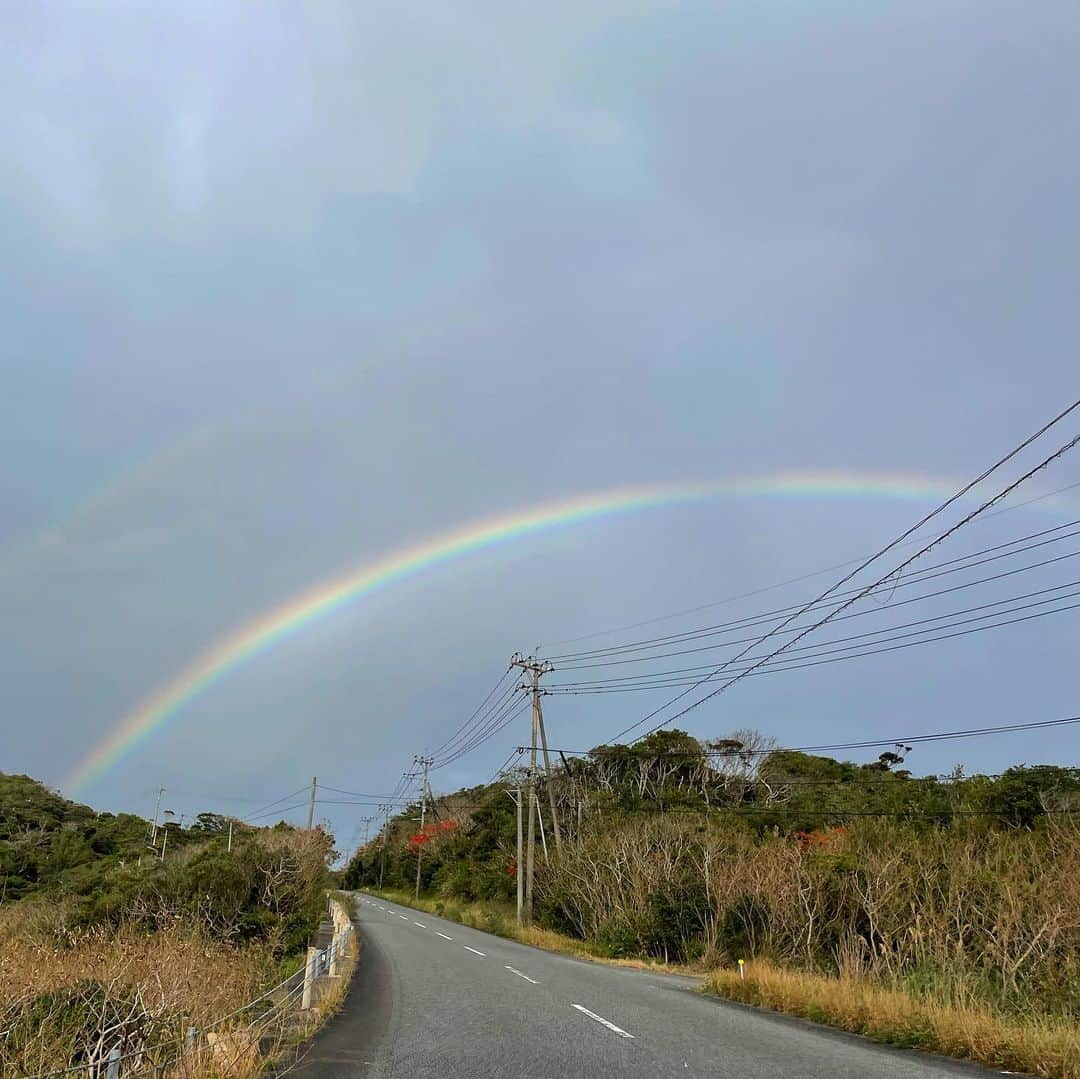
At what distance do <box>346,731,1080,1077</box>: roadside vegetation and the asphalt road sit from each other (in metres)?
0.97

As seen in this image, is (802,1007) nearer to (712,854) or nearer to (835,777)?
(712,854)

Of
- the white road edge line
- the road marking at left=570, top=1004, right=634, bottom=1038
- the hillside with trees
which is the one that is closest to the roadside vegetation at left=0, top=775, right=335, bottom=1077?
the road marking at left=570, top=1004, right=634, bottom=1038

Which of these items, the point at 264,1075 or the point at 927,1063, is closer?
the point at 264,1075

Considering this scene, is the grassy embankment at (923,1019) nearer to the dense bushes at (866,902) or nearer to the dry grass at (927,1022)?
the dry grass at (927,1022)

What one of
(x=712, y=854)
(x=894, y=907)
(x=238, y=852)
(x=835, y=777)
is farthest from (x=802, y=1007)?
(x=835, y=777)

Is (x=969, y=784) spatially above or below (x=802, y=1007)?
above

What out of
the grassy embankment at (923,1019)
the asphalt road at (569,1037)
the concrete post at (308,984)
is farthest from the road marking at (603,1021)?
the concrete post at (308,984)

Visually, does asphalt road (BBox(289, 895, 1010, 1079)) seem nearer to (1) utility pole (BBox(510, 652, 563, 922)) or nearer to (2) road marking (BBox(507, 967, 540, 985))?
(2) road marking (BBox(507, 967, 540, 985))

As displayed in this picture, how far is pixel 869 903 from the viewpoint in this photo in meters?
20.5

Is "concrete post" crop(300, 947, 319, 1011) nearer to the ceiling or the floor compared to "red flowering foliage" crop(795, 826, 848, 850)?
nearer to the floor

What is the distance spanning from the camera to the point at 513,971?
21.4 metres

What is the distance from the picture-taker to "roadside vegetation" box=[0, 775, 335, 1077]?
937cm

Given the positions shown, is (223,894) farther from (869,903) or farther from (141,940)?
(869,903)

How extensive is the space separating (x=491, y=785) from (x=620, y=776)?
90.7ft
